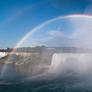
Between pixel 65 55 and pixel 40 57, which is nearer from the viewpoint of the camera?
pixel 65 55

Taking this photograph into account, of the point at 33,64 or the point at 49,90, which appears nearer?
the point at 49,90

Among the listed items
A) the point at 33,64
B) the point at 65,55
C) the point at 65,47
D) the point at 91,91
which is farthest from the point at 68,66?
the point at 91,91

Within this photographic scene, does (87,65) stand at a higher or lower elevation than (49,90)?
higher

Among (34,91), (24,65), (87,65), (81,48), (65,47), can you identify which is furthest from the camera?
(65,47)

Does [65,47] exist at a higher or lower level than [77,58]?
higher

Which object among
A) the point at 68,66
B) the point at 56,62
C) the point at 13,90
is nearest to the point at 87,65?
the point at 68,66

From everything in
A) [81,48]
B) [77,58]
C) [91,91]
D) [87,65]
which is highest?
[81,48]

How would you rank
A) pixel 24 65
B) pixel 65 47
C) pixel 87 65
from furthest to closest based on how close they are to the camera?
pixel 65 47 < pixel 24 65 < pixel 87 65

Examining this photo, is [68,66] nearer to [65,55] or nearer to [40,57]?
[65,55]

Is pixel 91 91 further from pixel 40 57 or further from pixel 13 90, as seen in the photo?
pixel 40 57
